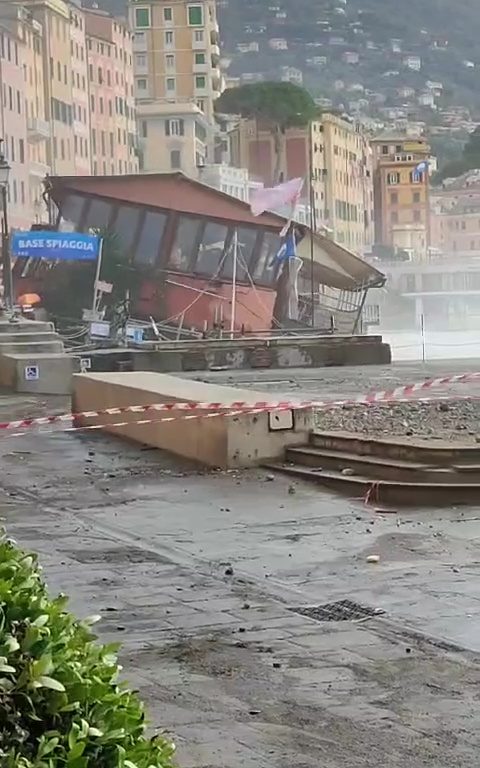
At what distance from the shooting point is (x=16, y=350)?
23.5 meters

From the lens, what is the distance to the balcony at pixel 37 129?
71.6 metres

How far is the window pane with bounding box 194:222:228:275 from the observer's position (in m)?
50.4

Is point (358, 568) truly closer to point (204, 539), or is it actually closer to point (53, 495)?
point (204, 539)

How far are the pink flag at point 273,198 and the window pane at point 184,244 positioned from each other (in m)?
4.68

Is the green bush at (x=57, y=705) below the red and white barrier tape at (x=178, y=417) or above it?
above

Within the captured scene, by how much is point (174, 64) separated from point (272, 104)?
605 cm

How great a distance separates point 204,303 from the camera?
51.5m

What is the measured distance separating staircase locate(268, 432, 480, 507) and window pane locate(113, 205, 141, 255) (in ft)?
127

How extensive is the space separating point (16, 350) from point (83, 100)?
59.3 m

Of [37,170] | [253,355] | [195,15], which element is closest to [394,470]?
[253,355]

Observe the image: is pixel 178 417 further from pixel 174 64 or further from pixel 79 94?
pixel 174 64

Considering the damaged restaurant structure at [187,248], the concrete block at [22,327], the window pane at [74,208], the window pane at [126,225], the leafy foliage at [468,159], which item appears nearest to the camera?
the concrete block at [22,327]

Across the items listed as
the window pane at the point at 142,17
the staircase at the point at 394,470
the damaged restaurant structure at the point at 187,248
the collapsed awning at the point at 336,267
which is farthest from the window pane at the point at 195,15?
the staircase at the point at 394,470

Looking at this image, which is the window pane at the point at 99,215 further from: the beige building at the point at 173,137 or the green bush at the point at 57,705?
the green bush at the point at 57,705
